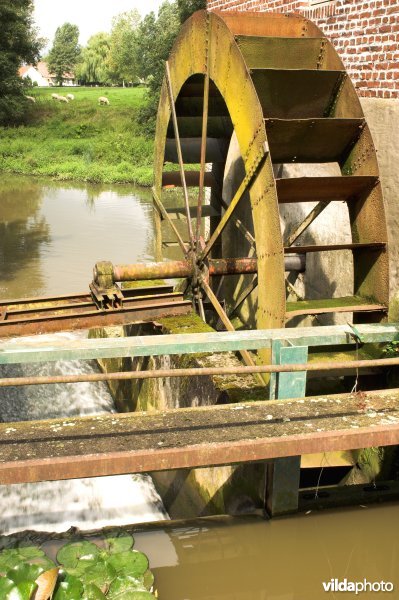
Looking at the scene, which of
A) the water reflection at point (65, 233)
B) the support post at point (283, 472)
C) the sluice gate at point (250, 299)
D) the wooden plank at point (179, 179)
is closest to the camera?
the sluice gate at point (250, 299)

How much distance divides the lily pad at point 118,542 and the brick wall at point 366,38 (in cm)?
339

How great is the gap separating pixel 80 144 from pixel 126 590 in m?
27.7

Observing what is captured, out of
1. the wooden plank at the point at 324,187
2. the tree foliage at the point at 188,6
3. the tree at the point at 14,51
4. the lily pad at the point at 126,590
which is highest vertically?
the tree foliage at the point at 188,6

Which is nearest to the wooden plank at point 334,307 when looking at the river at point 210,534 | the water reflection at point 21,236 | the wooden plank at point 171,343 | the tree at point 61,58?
the wooden plank at point 171,343

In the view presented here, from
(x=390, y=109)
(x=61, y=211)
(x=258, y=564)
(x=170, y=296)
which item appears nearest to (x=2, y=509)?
(x=170, y=296)

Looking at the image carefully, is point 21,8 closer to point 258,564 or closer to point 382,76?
point 382,76

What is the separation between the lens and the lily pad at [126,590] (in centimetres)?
274

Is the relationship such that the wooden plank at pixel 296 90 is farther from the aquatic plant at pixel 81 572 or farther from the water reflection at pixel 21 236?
the water reflection at pixel 21 236

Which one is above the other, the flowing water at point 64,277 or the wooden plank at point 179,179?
the wooden plank at point 179,179

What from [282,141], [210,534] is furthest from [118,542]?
[282,141]

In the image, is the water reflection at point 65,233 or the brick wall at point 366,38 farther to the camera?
the water reflection at point 65,233

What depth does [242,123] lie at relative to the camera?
4.52 metres

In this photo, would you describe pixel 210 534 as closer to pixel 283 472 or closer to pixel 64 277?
pixel 283 472

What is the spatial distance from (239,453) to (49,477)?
813 millimetres
